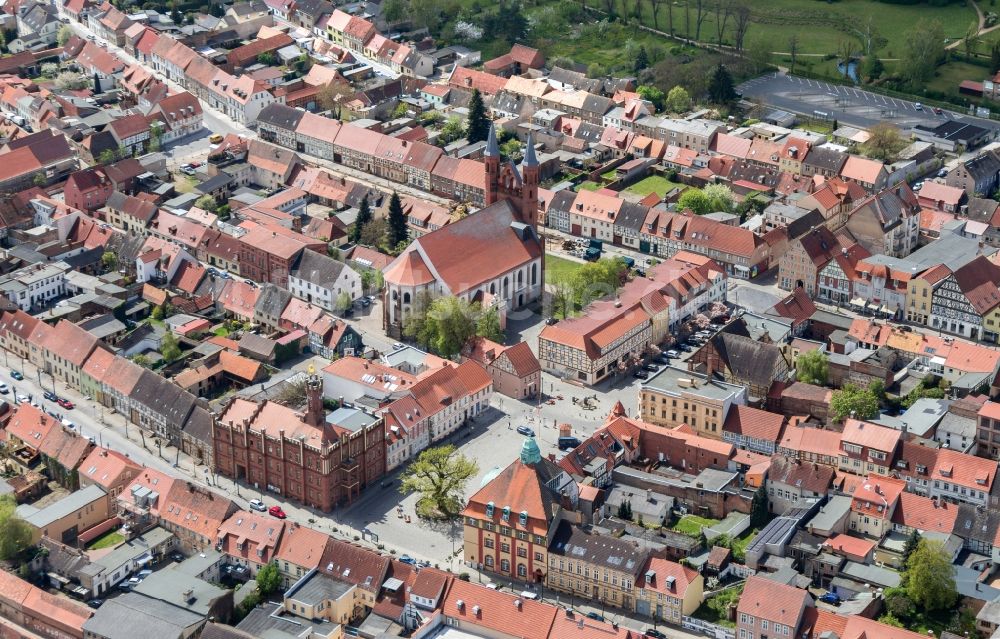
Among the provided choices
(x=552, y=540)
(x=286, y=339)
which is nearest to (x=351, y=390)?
(x=286, y=339)

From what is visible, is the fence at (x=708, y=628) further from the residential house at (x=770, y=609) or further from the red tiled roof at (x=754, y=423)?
the red tiled roof at (x=754, y=423)

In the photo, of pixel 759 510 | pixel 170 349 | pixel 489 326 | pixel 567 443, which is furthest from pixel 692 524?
pixel 170 349

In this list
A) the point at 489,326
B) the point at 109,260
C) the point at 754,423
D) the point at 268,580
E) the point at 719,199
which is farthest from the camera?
the point at 719,199

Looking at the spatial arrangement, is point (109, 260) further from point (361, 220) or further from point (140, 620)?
point (140, 620)

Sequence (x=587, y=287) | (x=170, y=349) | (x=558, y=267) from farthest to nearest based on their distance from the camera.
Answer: (x=558, y=267)
(x=587, y=287)
(x=170, y=349)

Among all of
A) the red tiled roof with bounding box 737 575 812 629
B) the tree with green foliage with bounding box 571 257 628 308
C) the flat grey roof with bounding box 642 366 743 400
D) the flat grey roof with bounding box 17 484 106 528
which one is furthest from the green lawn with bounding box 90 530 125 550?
the tree with green foliage with bounding box 571 257 628 308

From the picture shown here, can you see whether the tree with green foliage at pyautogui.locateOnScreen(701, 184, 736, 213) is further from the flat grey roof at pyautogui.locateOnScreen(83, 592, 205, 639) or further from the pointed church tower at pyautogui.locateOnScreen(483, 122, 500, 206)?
the flat grey roof at pyautogui.locateOnScreen(83, 592, 205, 639)
